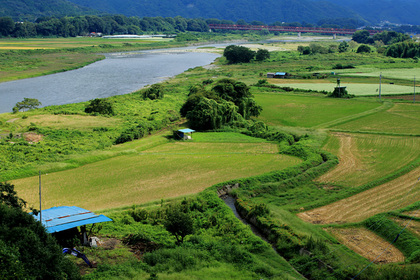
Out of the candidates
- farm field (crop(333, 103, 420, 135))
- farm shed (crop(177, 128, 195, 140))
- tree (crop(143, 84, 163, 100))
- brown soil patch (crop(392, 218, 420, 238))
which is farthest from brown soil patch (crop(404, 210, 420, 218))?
tree (crop(143, 84, 163, 100))

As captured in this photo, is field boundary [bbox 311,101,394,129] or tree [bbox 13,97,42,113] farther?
tree [bbox 13,97,42,113]

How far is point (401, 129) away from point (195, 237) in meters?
30.6

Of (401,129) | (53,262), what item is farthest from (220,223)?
(401,129)

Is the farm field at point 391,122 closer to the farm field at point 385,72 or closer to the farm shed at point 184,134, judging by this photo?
the farm shed at point 184,134

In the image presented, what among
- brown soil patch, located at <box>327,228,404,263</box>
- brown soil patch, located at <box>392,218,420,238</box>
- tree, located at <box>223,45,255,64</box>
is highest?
tree, located at <box>223,45,255,64</box>

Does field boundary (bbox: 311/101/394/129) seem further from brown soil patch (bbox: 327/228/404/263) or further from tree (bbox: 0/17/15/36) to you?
tree (bbox: 0/17/15/36)

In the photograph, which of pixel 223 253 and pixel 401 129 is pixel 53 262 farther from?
pixel 401 129

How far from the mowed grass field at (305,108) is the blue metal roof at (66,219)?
101 ft

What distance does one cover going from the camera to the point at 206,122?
4294 cm

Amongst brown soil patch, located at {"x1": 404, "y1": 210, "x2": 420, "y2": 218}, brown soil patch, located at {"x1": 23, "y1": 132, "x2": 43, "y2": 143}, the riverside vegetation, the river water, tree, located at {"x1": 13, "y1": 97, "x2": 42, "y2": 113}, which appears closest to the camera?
the riverside vegetation

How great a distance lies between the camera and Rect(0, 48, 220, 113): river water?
200 ft

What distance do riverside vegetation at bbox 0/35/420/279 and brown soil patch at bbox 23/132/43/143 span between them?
0.08 m

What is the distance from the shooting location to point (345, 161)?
32.5 m

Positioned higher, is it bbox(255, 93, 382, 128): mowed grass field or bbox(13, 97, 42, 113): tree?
bbox(13, 97, 42, 113): tree
